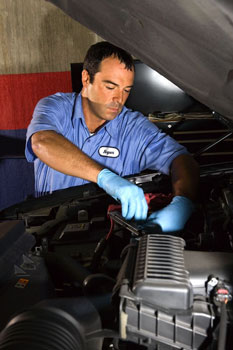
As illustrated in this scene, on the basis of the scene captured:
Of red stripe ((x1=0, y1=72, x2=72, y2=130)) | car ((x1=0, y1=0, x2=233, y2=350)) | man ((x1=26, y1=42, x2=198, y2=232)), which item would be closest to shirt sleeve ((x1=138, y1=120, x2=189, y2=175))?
man ((x1=26, y1=42, x2=198, y2=232))

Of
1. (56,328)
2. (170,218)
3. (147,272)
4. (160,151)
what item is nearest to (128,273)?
(147,272)

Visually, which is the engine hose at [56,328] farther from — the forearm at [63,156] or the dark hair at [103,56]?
the dark hair at [103,56]

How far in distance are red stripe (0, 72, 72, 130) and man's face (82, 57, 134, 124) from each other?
1.45m

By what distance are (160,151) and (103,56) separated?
2.05 feet

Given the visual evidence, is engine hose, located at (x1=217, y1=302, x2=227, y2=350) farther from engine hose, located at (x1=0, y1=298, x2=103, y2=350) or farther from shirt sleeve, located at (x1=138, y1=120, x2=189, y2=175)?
shirt sleeve, located at (x1=138, y1=120, x2=189, y2=175)

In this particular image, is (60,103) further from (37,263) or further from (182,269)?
(182,269)

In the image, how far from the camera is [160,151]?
1.95 meters

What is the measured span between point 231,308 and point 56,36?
3.32 m

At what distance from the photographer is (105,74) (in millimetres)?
2008

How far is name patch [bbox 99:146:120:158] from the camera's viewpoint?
221 cm

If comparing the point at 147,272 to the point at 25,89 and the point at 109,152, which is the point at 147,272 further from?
the point at 25,89

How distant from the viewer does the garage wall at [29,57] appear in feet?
11.3

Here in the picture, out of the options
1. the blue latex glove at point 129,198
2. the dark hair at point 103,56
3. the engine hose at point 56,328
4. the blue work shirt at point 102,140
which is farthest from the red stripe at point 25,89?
the engine hose at point 56,328

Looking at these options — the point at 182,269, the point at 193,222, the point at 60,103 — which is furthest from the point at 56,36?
the point at 182,269
